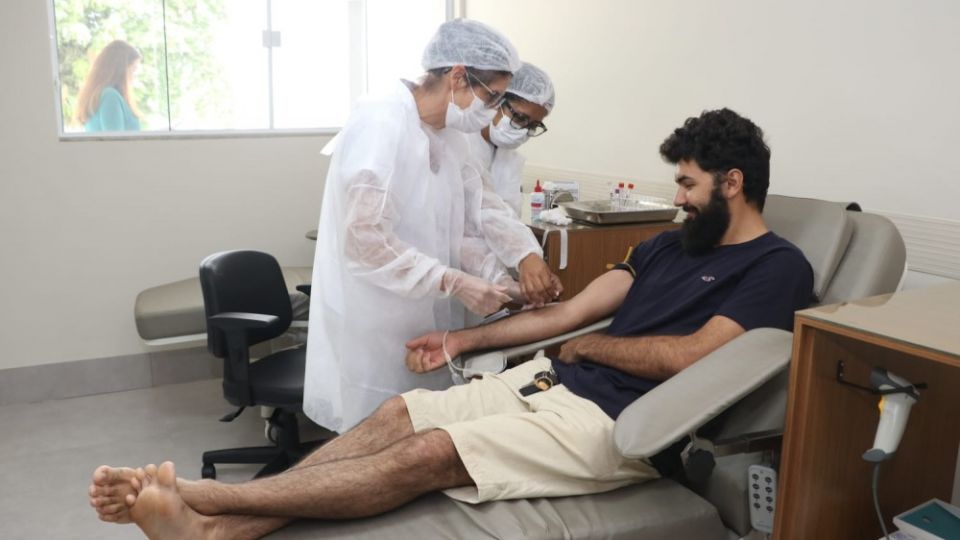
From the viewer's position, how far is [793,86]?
245 cm

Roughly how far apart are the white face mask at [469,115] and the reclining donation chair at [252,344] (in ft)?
2.84

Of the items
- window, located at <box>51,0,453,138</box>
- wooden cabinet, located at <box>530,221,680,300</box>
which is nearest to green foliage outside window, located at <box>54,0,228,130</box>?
window, located at <box>51,0,453,138</box>

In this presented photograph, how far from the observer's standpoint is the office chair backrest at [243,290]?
8.61 ft

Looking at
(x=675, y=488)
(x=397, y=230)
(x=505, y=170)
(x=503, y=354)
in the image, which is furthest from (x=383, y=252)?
(x=505, y=170)

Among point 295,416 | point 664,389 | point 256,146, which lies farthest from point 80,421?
point 664,389

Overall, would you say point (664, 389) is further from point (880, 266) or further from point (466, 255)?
point (466, 255)

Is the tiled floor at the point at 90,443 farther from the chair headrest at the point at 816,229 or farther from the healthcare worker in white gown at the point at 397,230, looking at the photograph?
the chair headrest at the point at 816,229

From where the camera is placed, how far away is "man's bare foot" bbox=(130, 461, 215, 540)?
151 cm

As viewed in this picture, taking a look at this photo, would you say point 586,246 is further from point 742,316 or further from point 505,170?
point 742,316

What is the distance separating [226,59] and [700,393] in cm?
317

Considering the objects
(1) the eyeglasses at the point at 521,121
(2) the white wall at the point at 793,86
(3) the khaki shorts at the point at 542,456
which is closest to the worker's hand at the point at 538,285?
(3) the khaki shorts at the point at 542,456

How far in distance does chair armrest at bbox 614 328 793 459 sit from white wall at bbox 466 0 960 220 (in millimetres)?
853

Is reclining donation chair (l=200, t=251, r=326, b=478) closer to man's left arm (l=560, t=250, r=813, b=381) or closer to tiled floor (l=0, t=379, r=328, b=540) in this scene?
tiled floor (l=0, t=379, r=328, b=540)

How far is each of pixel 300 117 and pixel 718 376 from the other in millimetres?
3099
